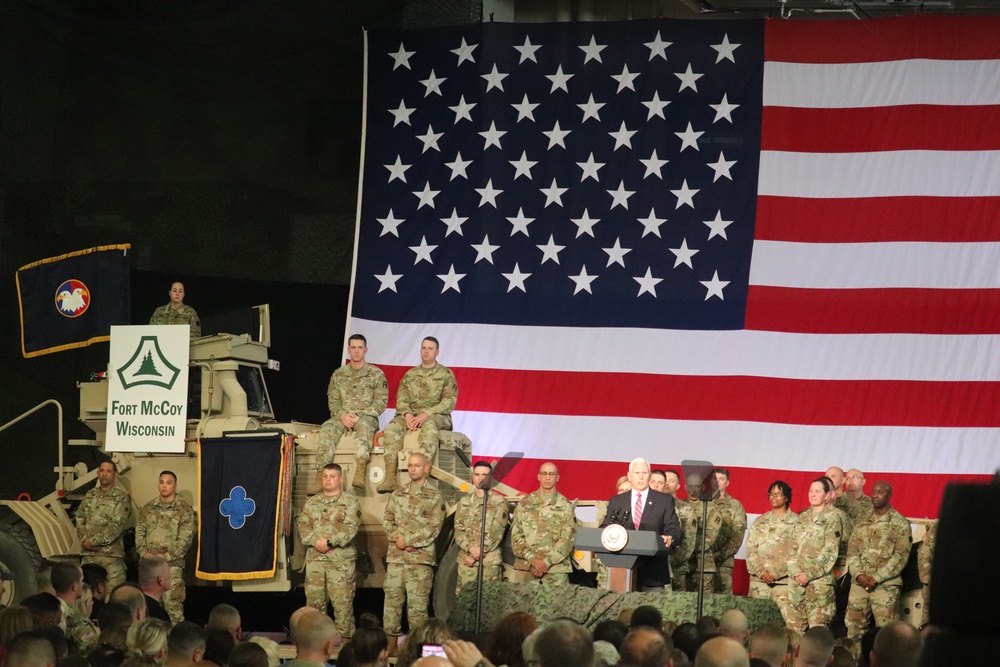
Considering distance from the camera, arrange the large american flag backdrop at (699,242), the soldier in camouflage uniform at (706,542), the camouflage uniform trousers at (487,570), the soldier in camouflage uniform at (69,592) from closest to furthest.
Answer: the soldier in camouflage uniform at (69,592) → the camouflage uniform trousers at (487,570) → the soldier in camouflage uniform at (706,542) → the large american flag backdrop at (699,242)

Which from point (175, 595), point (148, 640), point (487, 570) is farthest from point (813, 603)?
point (148, 640)

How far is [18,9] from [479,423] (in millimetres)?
6167

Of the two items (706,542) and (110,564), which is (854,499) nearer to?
(706,542)

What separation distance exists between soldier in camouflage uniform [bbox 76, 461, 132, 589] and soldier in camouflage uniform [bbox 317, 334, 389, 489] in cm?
181

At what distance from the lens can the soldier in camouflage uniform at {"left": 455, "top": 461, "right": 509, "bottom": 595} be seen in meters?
10.3

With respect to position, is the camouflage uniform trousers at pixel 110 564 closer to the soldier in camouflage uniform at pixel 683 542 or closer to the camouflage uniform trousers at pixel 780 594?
the soldier in camouflage uniform at pixel 683 542

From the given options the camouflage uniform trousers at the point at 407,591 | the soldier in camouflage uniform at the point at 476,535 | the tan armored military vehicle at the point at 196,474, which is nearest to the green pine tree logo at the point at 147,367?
the tan armored military vehicle at the point at 196,474

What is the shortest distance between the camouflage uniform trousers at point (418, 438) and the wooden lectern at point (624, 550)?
2.45 m

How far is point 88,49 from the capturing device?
13.6 meters

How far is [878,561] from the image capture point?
391 inches

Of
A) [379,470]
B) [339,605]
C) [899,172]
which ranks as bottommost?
[339,605]

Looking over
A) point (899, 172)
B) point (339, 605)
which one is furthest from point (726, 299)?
point (339, 605)

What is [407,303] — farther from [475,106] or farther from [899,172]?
[899,172]

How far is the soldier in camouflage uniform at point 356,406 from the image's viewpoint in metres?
11.0
